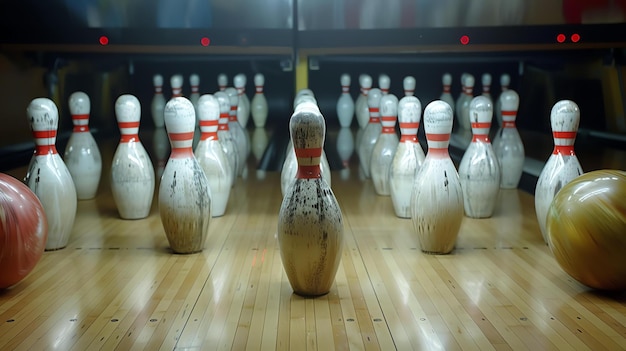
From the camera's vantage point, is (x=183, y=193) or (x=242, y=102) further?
(x=242, y=102)

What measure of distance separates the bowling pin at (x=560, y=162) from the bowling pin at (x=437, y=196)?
1.07 feet

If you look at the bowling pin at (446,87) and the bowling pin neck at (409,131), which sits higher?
the bowling pin at (446,87)

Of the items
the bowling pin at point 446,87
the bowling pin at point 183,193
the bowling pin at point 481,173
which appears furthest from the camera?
the bowling pin at point 446,87

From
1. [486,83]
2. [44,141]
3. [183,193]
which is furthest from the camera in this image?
[486,83]

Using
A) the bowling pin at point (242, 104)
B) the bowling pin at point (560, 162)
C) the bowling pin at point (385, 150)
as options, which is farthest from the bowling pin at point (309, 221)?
the bowling pin at point (242, 104)

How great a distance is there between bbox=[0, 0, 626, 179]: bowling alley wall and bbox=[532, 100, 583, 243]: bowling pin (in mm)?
920

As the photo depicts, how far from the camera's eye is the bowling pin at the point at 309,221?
1.95 metres

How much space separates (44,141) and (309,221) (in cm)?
113

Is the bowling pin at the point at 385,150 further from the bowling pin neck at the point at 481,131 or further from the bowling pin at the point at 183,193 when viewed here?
the bowling pin at the point at 183,193

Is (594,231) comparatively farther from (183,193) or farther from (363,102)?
(363,102)

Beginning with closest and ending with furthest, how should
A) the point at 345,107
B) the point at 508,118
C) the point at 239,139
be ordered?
the point at 508,118 → the point at 239,139 → the point at 345,107

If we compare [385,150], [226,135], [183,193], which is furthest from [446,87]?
[183,193]

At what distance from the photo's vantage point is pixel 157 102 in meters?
5.54

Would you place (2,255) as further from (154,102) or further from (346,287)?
(154,102)
